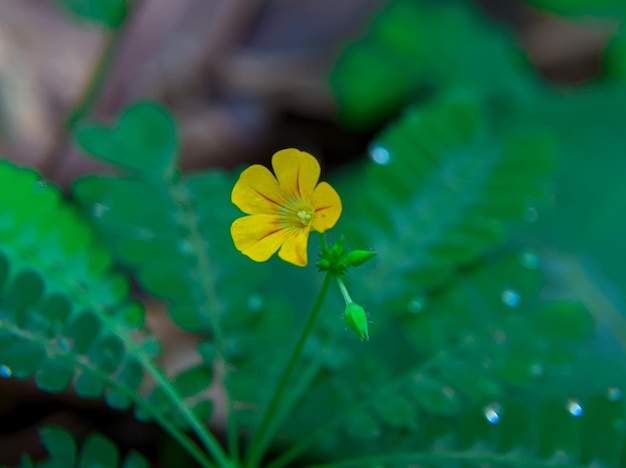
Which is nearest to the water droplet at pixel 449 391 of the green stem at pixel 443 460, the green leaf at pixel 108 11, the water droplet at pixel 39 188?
the green stem at pixel 443 460

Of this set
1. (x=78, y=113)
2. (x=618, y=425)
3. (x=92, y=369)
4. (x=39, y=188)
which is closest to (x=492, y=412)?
(x=618, y=425)

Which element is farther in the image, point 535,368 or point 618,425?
point 535,368

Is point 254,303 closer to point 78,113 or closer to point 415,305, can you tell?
point 415,305

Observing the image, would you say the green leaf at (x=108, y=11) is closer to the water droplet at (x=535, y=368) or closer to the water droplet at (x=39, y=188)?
the water droplet at (x=39, y=188)

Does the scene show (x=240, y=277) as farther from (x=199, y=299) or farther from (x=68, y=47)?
(x=68, y=47)

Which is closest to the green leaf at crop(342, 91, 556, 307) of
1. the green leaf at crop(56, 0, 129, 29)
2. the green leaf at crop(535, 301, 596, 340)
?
the green leaf at crop(535, 301, 596, 340)

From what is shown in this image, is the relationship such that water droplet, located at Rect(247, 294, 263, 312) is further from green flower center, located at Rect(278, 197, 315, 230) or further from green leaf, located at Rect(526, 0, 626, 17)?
green leaf, located at Rect(526, 0, 626, 17)
